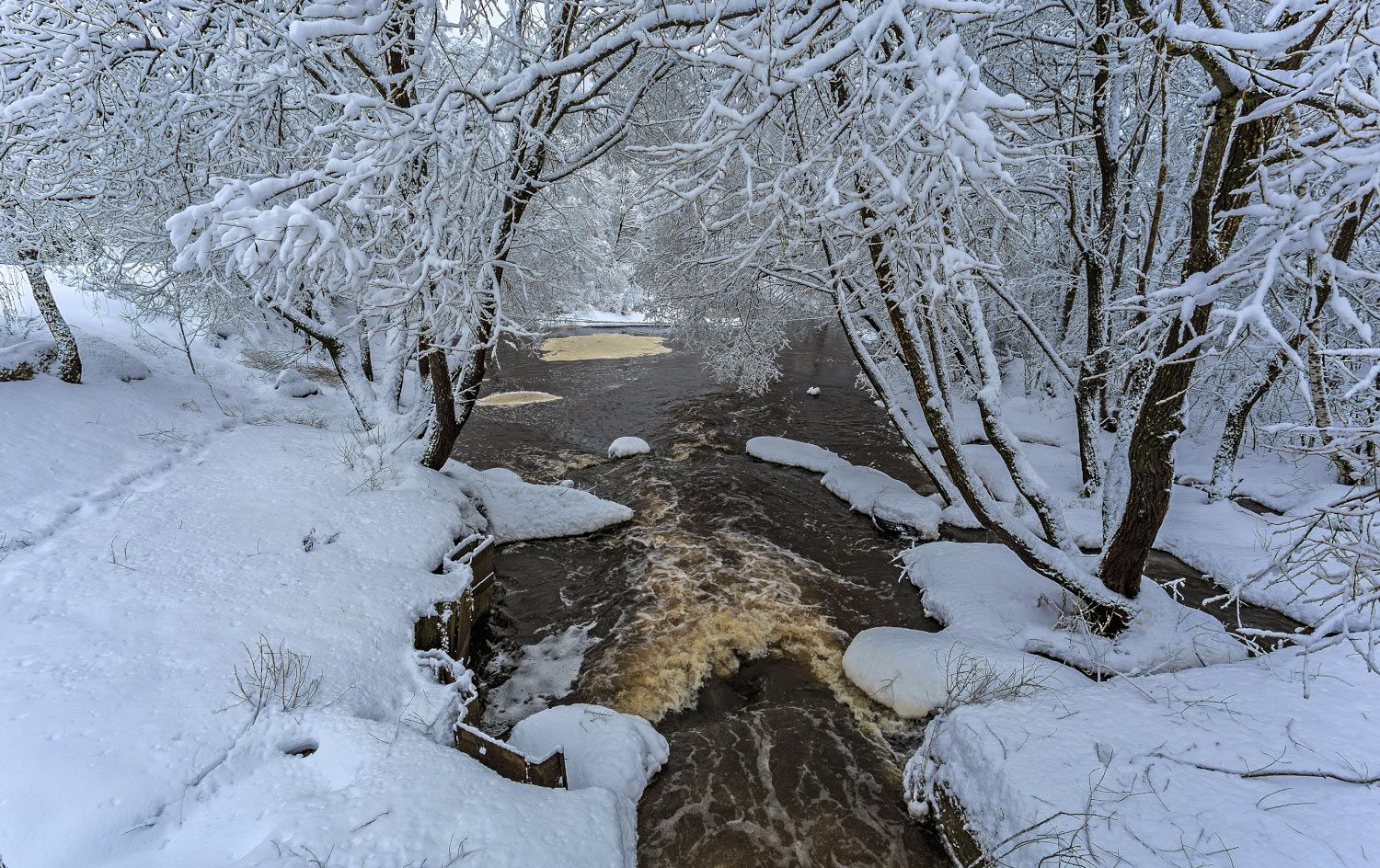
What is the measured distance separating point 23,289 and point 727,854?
67.3 ft

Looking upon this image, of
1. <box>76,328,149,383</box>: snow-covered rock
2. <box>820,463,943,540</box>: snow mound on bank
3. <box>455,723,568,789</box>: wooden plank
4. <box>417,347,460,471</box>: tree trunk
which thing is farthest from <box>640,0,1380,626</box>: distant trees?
<box>76,328,149,383</box>: snow-covered rock

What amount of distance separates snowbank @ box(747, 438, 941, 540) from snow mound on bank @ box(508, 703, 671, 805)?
20.6 feet

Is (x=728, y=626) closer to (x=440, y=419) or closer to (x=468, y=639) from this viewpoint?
(x=468, y=639)

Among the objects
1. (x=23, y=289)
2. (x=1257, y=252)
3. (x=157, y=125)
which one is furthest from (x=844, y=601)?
(x=23, y=289)

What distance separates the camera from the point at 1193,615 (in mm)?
5988

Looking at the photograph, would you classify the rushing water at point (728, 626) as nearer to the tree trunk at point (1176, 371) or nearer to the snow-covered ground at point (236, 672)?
the snow-covered ground at point (236, 672)

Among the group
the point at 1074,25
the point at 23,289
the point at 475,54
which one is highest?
the point at 475,54

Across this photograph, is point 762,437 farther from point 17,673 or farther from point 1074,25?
point 17,673

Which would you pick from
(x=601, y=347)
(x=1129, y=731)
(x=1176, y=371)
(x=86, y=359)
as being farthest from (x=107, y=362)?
(x=601, y=347)

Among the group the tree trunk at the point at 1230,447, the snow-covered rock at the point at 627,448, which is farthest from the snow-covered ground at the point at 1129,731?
the snow-covered rock at the point at 627,448

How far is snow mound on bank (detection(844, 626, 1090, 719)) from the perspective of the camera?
5254mm

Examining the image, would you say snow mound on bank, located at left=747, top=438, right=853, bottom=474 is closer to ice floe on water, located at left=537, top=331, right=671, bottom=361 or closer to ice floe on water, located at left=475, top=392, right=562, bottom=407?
ice floe on water, located at left=475, top=392, right=562, bottom=407

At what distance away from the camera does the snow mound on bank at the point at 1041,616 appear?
5500 mm

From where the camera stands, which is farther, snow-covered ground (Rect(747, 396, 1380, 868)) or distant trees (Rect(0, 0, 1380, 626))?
snow-covered ground (Rect(747, 396, 1380, 868))
